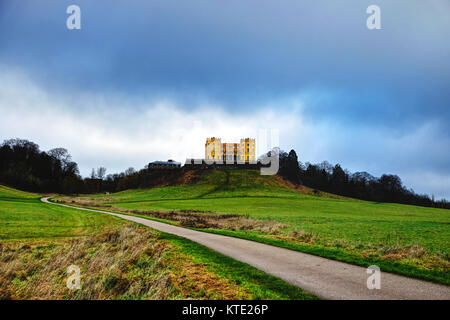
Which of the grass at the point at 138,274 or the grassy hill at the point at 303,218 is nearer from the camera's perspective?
the grass at the point at 138,274

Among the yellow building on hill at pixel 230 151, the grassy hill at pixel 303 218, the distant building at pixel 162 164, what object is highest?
the yellow building on hill at pixel 230 151

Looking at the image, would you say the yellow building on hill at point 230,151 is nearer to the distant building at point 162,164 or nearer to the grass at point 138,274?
the distant building at point 162,164

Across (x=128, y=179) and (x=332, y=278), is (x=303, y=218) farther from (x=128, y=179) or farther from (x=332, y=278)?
(x=128, y=179)

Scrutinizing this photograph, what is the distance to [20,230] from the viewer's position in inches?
857

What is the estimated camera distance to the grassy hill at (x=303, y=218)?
13609 mm

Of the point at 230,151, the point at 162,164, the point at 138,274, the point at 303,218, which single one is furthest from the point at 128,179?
the point at 138,274

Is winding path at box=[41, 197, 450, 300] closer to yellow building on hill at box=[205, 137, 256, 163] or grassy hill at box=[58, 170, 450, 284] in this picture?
grassy hill at box=[58, 170, 450, 284]

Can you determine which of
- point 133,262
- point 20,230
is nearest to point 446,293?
point 133,262

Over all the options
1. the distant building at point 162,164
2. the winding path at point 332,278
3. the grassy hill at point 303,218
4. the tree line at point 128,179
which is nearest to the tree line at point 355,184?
the tree line at point 128,179

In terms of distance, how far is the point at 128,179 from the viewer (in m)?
137

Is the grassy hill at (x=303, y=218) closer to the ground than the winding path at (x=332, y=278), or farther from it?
closer to the ground

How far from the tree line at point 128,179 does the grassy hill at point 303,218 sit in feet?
61.6

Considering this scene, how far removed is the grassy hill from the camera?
44.7ft
